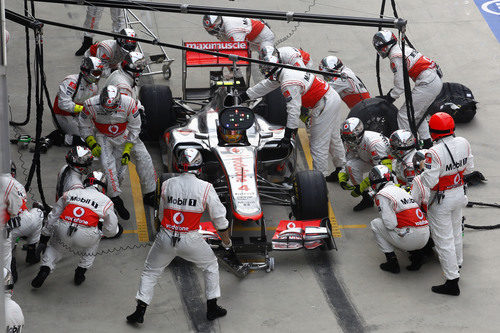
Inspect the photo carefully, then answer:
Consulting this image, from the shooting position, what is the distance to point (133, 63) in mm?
11750

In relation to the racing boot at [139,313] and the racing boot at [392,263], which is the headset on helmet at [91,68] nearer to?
the racing boot at [139,313]

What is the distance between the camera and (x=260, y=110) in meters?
13.0

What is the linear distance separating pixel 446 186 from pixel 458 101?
12.8 feet

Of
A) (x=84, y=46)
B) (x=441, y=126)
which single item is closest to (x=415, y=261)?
(x=441, y=126)

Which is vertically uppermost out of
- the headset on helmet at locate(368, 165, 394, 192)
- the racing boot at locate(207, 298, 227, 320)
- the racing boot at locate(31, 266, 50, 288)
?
the headset on helmet at locate(368, 165, 394, 192)

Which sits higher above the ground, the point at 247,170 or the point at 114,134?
the point at 114,134

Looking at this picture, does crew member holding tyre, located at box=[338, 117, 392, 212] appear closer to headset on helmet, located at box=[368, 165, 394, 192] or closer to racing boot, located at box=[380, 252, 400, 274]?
headset on helmet, located at box=[368, 165, 394, 192]

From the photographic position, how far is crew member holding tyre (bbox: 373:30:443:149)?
42.3ft

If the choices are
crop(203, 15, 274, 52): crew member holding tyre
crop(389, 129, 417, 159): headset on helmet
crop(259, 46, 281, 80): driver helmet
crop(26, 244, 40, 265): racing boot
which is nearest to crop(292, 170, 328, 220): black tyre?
crop(389, 129, 417, 159): headset on helmet

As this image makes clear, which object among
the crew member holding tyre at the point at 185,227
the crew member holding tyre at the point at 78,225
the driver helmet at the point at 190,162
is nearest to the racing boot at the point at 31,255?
the crew member holding tyre at the point at 78,225

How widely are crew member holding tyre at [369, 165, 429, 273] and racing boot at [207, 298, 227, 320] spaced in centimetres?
200

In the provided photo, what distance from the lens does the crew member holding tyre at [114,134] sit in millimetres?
11227

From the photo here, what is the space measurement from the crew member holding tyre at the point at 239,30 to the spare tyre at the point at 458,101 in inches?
105

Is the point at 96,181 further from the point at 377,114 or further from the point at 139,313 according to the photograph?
the point at 377,114
